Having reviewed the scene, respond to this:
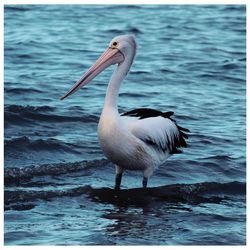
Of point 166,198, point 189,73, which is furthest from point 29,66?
point 166,198

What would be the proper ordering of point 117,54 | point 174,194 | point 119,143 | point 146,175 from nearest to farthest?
point 119,143 → point 117,54 → point 146,175 → point 174,194

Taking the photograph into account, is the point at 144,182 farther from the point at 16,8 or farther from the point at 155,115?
the point at 16,8

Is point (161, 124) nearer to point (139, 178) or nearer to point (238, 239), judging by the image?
point (139, 178)

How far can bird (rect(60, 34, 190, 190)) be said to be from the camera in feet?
24.6

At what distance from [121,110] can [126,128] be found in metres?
3.63

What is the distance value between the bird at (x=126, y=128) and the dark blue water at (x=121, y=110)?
1.11 ft

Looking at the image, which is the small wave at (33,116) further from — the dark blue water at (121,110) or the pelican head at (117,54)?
the pelican head at (117,54)

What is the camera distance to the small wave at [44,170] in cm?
826

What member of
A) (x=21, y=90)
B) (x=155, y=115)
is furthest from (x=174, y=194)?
(x=21, y=90)

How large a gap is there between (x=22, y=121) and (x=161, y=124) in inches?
112

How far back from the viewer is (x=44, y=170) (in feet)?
28.0

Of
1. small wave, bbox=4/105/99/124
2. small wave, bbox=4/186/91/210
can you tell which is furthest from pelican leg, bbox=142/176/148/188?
small wave, bbox=4/105/99/124

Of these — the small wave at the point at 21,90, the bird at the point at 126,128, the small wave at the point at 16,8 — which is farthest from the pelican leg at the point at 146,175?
the small wave at the point at 16,8

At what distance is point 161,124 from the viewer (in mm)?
8062
